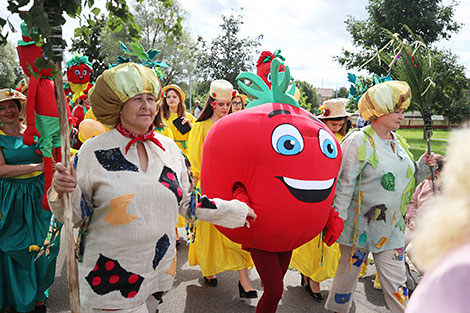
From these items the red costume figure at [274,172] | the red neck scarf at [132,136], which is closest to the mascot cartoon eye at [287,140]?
the red costume figure at [274,172]

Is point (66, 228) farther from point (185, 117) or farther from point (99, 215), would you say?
point (185, 117)

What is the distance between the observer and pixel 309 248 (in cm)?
396

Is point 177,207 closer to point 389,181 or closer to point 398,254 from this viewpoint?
point 389,181

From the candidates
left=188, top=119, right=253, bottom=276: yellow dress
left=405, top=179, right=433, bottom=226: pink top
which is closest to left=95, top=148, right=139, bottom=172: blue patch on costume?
left=188, top=119, right=253, bottom=276: yellow dress

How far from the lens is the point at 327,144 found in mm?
2494

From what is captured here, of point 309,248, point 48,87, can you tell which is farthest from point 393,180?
point 48,87

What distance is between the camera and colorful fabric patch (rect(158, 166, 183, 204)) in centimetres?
212

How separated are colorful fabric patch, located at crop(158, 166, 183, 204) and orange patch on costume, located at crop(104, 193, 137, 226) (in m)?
0.22

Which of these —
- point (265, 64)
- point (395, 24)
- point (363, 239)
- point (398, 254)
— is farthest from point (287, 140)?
point (395, 24)

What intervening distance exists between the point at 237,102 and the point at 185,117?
0.83 meters

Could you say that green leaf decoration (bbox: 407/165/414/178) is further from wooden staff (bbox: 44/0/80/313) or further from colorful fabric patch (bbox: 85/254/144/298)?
wooden staff (bbox: 44/0/80/313)

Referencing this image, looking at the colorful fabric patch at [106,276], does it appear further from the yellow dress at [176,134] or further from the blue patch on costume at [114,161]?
the yellow dress at [176,134]

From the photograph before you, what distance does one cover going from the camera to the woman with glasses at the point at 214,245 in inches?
151

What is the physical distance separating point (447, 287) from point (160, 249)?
160 centimetres
